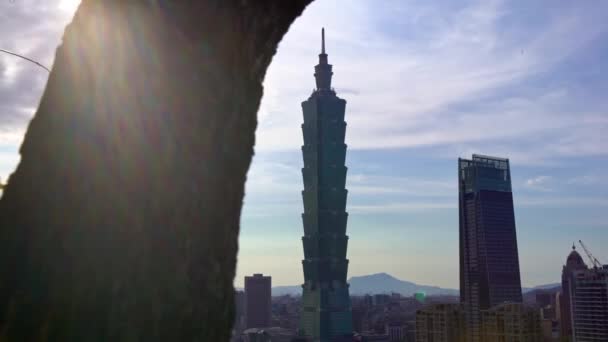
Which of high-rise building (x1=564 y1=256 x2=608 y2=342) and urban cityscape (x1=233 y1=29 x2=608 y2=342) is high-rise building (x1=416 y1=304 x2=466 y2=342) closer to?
urban cityscape (x1=233 y1=29 x2=608 y2=342)

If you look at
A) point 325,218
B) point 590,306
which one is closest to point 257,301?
point 325,218

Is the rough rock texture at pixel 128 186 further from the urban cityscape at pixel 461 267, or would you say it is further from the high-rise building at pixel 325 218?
the high-rise building at pixel 325 218

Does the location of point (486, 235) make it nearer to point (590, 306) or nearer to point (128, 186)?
point (590, 306)

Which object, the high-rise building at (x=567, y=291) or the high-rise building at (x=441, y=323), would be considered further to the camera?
the high-rise building at (x=567, y=291)

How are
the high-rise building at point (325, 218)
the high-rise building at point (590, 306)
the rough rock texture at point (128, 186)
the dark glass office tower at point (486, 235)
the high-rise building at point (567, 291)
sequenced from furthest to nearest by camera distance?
the dark glass office tower at point (486, 235)
the high-rise building at point (325, 218)
the high-rise building at point (567, 291)
the high-rise building at point (590, 306)
the rough rock texture at point (128, 186)

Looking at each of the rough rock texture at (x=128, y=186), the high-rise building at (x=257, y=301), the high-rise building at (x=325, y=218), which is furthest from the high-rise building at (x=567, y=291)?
the rough rock texture at (x=128, y=186)

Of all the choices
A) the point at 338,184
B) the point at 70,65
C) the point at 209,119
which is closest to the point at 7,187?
the point at 70,65

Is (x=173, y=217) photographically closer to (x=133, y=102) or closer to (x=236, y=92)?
(x=133, y=102)
